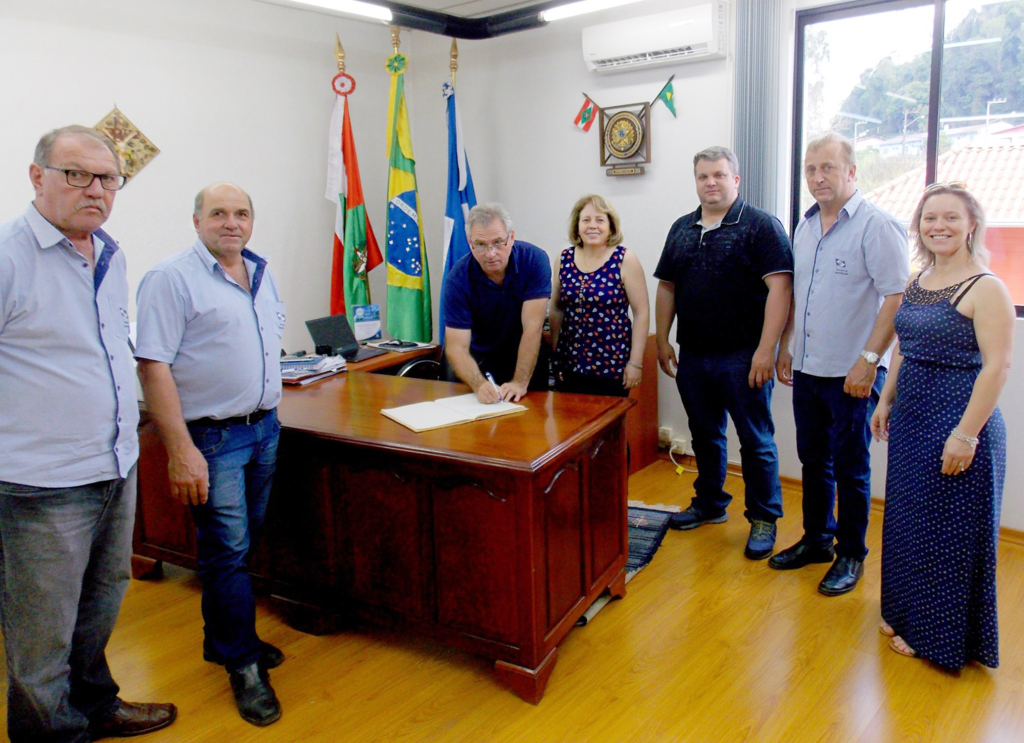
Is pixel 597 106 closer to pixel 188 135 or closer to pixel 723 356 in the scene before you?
pixel 723 356

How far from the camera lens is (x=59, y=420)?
1624 millimetres

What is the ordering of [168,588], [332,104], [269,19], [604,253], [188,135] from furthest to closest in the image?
[332,104], [269,19], [188,135], [604,253], [168,588]

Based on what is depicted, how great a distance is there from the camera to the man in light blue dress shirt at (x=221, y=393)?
192cm

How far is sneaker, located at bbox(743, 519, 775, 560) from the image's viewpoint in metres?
2.97

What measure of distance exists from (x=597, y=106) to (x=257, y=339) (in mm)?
→ 2623

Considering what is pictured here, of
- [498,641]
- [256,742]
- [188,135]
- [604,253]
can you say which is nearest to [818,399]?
[604,253]

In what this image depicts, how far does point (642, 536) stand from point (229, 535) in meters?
1.73

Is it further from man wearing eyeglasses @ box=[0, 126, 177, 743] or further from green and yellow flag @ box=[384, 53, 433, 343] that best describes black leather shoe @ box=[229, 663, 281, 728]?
green and yellow flag @ box=[384, 53, 433, 343]

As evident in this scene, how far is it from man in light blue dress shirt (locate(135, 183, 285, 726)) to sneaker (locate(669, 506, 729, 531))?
178cm

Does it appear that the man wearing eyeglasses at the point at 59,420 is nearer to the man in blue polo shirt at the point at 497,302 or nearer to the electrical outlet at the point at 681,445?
the man in blue polo shirt at the point at 497,302

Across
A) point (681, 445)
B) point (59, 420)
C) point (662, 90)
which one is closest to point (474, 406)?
point (59, 420)

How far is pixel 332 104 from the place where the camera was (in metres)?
4.27

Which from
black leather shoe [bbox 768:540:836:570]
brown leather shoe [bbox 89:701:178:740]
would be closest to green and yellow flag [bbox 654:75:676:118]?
black leather shoe [bbox 768:540:836:570]

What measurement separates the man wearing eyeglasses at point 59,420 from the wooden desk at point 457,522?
2.25ft
